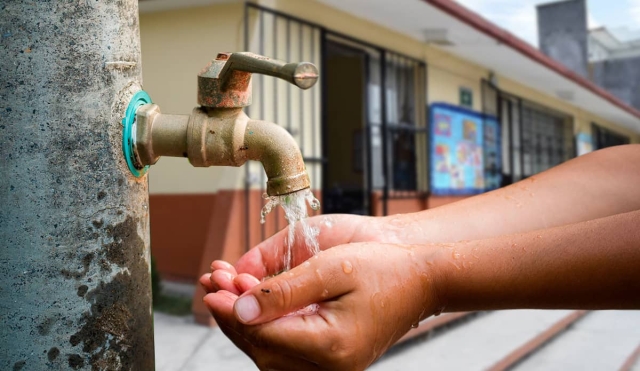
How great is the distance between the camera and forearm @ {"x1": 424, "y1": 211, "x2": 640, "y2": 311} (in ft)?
3.26

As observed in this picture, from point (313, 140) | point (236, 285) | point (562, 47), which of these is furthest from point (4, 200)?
point (562, 47)

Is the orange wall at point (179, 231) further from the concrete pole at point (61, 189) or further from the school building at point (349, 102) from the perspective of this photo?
the concrete pole at point (61, 189)

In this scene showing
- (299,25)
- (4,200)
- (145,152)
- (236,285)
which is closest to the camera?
(4,200)

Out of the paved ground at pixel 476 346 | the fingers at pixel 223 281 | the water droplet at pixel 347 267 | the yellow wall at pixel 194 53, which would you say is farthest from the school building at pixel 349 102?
the water droplet at pixel 347 267

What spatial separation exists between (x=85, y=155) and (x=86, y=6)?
0.23 metres

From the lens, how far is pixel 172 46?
4.92m

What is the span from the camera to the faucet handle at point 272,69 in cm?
88

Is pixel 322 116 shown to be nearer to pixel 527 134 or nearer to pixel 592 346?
pixel 592 346

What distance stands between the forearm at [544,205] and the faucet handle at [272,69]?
0.77m

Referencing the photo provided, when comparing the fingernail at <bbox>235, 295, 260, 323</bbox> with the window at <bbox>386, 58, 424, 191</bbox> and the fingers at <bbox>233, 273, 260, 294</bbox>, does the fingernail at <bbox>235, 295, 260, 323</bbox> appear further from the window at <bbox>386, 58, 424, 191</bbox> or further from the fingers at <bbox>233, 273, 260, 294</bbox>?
the window at <bbox>386, 58, 424, 191</bbox>

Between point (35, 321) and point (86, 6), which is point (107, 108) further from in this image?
point (35, 321)

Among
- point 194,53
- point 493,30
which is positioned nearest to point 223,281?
point 194,53

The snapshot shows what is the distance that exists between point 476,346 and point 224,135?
3738 millimetres

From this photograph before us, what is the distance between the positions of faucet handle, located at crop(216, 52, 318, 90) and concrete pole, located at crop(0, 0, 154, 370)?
0.18 meters
